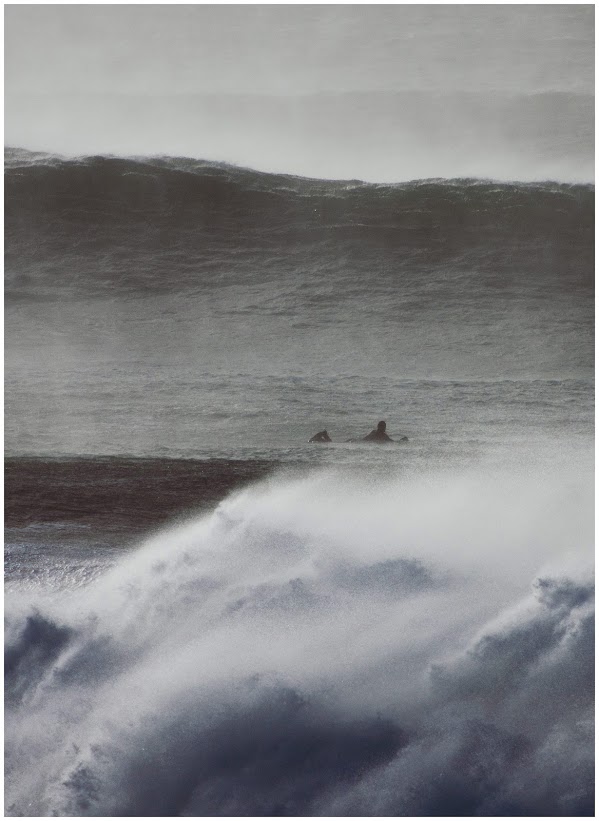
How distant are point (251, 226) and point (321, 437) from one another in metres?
1.41

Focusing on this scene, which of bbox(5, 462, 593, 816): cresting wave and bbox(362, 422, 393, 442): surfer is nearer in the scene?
bbox(5, 462, 593, 816): cresting wave

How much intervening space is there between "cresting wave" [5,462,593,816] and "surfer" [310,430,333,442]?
36 cm

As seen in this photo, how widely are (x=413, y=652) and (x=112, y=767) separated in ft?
5.09

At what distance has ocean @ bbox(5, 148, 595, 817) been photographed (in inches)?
175

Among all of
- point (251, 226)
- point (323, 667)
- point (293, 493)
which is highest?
point (251, 226)

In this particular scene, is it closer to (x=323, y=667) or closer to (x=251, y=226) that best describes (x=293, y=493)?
(x=323, y=667)

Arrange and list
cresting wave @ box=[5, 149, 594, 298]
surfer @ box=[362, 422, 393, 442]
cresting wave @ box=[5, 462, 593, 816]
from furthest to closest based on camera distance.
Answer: cresting wave @ box=[5, 149, 594, 298]
surfer @ box=[362, 422, 393, 442]
cresting wave @ box=[5, 462, 593, 816]

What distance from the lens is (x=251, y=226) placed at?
5.61 metres

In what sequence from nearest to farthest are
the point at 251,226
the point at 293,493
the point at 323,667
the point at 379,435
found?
the point at 323,667, the point at 293,493, the point at 379,435, the point at 251,226

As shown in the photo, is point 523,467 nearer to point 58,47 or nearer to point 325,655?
point 325,655

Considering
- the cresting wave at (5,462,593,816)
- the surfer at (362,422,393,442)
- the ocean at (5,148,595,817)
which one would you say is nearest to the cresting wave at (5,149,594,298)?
the ocean at (5,148,595,817)

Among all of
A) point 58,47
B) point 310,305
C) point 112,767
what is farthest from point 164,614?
point 58,47

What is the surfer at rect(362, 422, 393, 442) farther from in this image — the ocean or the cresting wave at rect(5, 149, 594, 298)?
the cresting wave at rect(5, 149, 594, 298)

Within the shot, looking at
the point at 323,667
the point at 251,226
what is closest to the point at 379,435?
the point at 323,667
